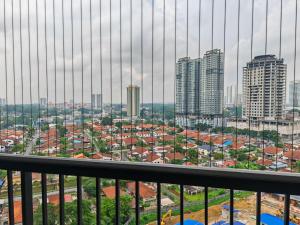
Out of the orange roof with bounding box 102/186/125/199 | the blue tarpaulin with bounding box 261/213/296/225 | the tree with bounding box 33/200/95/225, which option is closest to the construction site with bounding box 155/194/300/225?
the blue tarpaulin with bounding box 261/213/296/225

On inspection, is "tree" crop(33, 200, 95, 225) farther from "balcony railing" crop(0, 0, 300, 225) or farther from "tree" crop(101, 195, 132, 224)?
"balcony railing" crop(0, 0, 300, 225)

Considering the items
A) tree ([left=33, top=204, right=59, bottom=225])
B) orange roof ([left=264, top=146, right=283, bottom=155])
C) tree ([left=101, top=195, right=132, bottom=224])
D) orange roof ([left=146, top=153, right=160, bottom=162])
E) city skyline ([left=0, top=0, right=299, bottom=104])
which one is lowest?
tree ([left=33, top=204, right=59, bottom=225])

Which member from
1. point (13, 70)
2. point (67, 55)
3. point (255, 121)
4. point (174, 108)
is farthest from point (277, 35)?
point (13, 70)

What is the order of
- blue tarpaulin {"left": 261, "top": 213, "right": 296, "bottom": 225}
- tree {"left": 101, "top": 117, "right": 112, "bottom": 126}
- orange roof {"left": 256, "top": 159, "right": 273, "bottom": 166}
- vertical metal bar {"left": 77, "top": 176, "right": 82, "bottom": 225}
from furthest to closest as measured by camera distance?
tree {"left": 101, "top": 117, "right": 112, "bottom": 126}, orange roof {"left": 256, "top": 159, "right": 273, "bottom": 166}, vertical metal bar {"left": 77, "top": 176, "right": 82, "bottom": 225}, blue tarpaulin {"left": 261, "top": 213, "right": 296, "bottom": 225}

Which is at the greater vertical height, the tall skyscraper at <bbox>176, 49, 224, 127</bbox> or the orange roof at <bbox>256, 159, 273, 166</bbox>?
the tall skyscraper at <bbox>176, 49, 224, 127</bbox>

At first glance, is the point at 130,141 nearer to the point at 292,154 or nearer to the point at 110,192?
the point at 110,192

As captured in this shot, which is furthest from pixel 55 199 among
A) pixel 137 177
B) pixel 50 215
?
pixel 137 177

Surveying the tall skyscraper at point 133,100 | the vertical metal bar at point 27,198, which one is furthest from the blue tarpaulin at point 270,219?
the tall skyscraper at point 133,100
